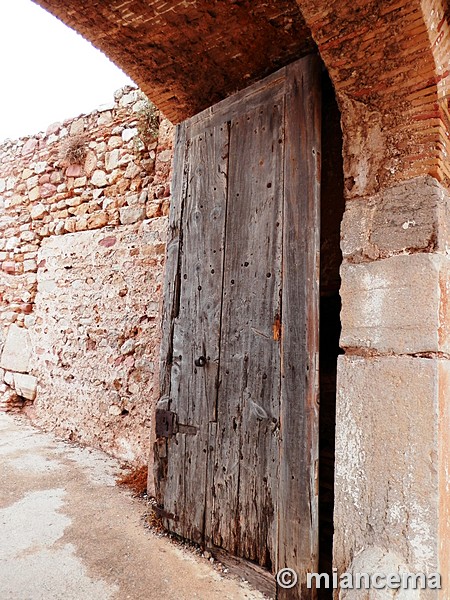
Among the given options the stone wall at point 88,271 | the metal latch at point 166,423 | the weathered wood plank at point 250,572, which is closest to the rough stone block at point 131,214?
the stone wall at point 88,271

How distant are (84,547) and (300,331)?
162 centimetres

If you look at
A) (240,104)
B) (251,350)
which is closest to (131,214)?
(240,104)

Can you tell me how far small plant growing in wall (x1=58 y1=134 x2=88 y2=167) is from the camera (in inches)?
168

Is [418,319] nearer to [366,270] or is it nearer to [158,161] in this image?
[366,270]

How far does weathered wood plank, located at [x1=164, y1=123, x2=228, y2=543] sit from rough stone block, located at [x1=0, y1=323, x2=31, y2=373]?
289 centimetres

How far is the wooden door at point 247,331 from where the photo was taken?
1.87 metres

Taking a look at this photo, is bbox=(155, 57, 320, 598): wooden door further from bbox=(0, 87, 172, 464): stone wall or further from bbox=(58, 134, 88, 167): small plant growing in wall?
bbox=(58, 134, 88, 167): small plant growing in wall

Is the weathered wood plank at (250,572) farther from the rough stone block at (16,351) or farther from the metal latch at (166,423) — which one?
the rough stone block at (16,351)

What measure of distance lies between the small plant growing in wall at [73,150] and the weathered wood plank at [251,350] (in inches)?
99.9

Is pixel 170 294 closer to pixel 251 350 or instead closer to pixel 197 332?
pixel 197 332

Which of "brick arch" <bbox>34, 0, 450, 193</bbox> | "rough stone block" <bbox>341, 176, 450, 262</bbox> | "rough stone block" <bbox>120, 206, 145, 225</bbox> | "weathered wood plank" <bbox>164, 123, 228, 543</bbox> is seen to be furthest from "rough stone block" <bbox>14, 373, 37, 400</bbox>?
"rough stone block" <bbox>341, 176, 450, 262</bbox>

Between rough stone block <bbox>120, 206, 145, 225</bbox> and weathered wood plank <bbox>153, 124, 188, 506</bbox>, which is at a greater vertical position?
rough stone block <bbox>120, 206, 145, 225</bbox>

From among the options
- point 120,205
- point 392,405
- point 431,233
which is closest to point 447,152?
point 431,233

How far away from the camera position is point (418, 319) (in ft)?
5.03
